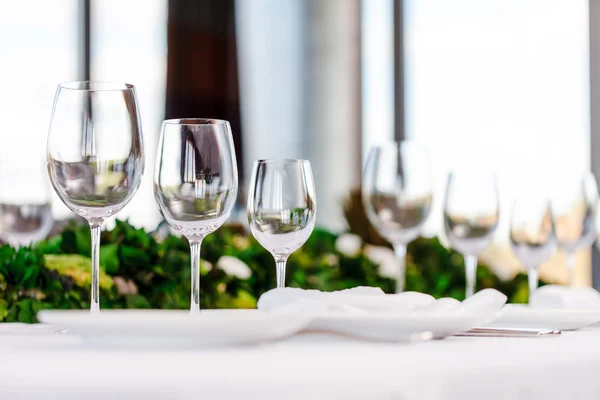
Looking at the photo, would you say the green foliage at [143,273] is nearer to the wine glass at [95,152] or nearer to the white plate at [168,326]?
the wine glass at [95,152]

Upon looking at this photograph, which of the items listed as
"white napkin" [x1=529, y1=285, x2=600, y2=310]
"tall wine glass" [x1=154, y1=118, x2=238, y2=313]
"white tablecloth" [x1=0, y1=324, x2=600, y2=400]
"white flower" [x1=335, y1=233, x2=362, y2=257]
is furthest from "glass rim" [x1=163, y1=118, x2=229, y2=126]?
"white flower" [x1=335, y1=233, x2=362, y2=257]

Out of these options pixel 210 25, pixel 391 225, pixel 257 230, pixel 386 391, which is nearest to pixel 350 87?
pixel 210 25

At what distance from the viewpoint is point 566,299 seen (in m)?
0.97

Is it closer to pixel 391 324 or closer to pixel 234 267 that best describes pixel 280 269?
pixel 391 324

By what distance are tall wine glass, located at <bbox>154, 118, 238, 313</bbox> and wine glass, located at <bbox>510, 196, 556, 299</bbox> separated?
2.15ft

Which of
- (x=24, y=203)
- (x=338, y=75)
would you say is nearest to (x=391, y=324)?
(x=24, y=203)

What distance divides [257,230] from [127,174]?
0.15 m

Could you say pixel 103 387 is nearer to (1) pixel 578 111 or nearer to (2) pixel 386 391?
(2) pixel 386 391

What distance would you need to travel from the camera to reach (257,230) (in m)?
0.87

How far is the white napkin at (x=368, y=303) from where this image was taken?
2.41 feet

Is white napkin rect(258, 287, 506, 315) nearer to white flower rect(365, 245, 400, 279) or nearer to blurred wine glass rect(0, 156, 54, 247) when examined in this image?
blurred wine glass rect(0, 156, 54, 247)

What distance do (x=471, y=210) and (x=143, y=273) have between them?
1.80 ft

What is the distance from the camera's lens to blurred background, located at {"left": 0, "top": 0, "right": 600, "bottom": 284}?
4.31m

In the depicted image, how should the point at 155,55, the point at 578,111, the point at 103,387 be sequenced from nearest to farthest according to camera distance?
the point at 103,387 < the point at 578,111 < the point at 155,55
